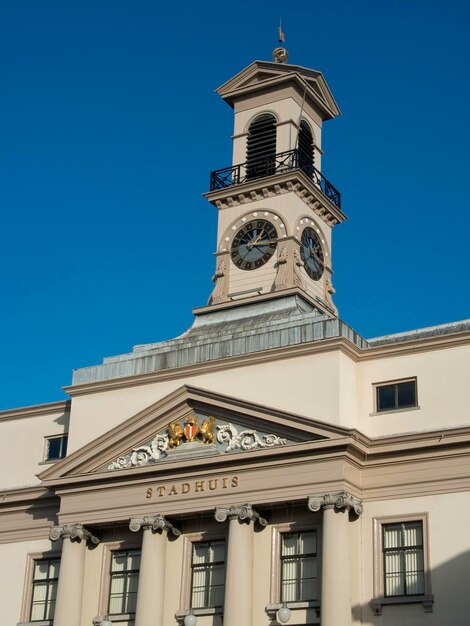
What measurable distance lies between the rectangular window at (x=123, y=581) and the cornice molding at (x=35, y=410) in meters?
6.97

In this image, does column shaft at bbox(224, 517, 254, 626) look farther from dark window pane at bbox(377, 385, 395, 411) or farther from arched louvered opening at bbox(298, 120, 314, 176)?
arched louvered opening at bbox(298, 120, 314, 176)

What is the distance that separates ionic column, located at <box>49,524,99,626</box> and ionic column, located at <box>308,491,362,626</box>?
28.7 ft

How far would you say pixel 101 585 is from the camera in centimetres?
4019

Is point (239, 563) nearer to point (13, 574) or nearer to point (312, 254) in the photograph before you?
point (13, 574)

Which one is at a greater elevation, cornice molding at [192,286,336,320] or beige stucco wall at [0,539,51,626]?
cornice molding at [192,286,336,320]

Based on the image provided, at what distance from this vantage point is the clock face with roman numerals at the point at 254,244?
4716cm

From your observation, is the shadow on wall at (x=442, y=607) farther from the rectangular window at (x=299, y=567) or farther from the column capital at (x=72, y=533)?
the column capital at (x=72, y=533)

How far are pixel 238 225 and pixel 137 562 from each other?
15.1 metres

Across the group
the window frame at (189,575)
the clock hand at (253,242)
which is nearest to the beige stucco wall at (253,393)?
the window frame at (189,575)

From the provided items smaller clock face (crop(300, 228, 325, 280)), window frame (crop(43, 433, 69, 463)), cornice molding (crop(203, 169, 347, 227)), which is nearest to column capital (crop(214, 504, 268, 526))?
window frame (crop(43, 433, 69, 463))

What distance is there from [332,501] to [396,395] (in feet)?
15.2

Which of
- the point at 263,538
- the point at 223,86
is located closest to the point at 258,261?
the point at 223,86

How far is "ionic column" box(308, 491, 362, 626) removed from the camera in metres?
34.9

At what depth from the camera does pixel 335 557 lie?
116 feet
